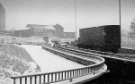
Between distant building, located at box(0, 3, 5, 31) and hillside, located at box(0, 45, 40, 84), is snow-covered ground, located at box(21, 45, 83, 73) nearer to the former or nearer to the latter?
hillside, located at box(0, 45, 40, 84)

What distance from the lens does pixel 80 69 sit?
4.12 m

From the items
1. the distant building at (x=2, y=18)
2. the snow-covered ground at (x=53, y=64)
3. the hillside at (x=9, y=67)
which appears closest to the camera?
the hillside at (x=9, y=67)

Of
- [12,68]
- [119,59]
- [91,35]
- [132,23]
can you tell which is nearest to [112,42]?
[91,35]

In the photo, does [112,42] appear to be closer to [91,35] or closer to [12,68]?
[91,35]

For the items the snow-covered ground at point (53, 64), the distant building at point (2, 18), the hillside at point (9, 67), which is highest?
the distant building at point (2, 18)

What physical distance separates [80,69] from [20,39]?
277 inches

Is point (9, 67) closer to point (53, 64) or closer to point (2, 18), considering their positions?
point (53, 64)

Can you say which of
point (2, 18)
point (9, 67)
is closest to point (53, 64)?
point (9, 67)

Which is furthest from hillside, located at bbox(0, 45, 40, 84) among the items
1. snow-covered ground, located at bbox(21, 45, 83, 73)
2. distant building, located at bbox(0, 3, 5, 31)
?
distant building, located at bbox(0, 3, 5, 31)

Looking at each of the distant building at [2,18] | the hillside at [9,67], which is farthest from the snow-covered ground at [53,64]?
the distant building at [2,18]

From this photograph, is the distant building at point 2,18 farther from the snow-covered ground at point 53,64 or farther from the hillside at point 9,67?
the snow-covered ground at point 53,64

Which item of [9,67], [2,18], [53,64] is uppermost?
[2,18]

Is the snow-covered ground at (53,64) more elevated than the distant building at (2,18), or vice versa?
the distant building at (2,18)

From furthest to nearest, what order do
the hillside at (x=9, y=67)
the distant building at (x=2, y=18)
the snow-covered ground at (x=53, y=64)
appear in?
the distant building at (x=2, y=18) → the snow-covered ground at (x=53, y=64) → the hillside at (x=9, y=67)
